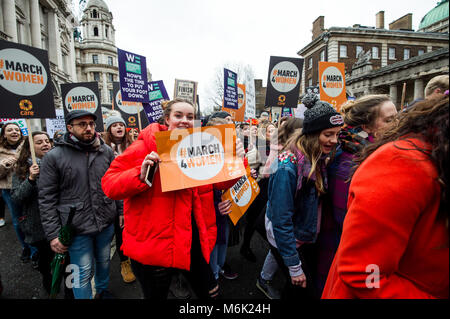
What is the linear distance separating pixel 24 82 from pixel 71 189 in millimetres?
1599

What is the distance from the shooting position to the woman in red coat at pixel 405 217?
70 centimetres

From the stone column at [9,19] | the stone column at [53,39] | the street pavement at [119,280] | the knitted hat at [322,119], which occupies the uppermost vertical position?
the stone column at [53,39]

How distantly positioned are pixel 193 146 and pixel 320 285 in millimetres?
1560

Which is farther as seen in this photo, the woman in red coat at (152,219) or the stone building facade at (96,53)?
the stone building facade at (96,53)

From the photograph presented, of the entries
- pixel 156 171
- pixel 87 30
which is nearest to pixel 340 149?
pixel 156 171

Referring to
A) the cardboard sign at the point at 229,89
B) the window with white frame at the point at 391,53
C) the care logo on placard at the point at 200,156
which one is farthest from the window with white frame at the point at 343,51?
the care logo on placard at the point at 200,156

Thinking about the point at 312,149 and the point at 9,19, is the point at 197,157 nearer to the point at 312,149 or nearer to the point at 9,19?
the point at 312,149

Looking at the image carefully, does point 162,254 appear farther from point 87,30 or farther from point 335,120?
point 87,30

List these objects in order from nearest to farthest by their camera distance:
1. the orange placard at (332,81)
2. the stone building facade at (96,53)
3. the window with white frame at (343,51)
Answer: the orange placard at (332,81), the window with white frame at (343,51), the stone building facade at (96,53)

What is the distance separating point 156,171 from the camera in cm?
172

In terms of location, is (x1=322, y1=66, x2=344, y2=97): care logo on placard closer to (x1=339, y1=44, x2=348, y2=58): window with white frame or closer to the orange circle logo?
the orange circle logo

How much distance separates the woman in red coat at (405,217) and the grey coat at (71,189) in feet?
7.78

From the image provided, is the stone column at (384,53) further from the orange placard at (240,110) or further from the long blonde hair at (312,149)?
the long blonde hair at (312,149)

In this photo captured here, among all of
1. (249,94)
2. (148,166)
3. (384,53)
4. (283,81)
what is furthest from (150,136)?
(384,53)
